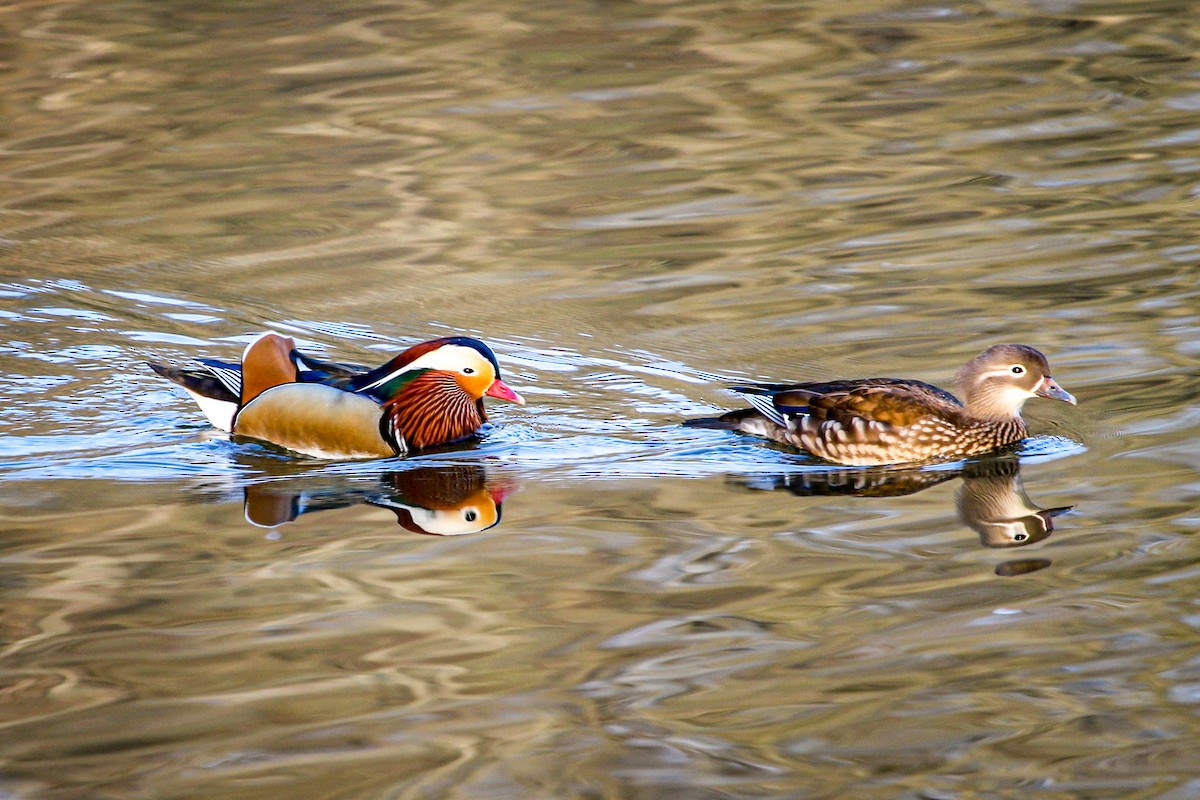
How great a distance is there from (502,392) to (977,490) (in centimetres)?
244

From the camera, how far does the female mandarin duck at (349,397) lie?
26.9ft

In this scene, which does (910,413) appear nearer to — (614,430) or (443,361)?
(614,430)

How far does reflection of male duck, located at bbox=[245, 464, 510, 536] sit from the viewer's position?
6.90 meters

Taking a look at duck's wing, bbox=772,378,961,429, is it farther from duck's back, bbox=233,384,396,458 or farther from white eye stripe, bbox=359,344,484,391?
duck's back, bbox=233,384,396,458

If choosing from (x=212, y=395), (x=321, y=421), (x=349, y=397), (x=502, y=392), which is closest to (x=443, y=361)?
(x=502, y=392)

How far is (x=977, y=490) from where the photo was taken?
7.18m

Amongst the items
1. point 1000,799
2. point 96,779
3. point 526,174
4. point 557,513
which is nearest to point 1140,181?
point 526,174

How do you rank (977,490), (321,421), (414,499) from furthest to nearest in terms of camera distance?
(321,421) < (414,499) < (977,490)

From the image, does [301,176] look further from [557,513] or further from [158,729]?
[158,729]

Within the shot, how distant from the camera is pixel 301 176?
13.9m

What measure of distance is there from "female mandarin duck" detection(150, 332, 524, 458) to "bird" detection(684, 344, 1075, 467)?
4.62ft

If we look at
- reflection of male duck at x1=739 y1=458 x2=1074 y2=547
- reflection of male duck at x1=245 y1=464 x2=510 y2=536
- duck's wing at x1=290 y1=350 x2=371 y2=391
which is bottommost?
reflection of male duck at x1=245 y1=464 x2=510 y2=536

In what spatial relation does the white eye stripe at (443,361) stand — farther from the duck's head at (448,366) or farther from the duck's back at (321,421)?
the duck's back at (321,421)

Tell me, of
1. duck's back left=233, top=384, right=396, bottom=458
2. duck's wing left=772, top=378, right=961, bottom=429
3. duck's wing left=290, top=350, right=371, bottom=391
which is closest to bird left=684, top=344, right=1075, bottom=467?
duck's wing left=772, top=378, right=961, bottom=429
